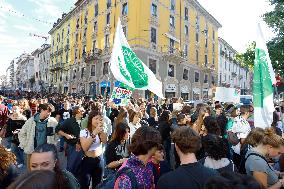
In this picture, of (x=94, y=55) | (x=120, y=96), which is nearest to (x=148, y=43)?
(x=94, y=55)

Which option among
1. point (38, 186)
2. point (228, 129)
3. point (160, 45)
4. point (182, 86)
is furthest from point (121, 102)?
point (182, 86)

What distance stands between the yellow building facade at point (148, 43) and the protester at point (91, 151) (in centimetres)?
2214

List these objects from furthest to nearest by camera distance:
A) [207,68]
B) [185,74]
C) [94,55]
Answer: [207,68] < [185,74] < [94,55]

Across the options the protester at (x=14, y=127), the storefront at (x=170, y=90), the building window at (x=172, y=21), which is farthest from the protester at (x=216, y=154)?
the building window at (x=172, y=21)

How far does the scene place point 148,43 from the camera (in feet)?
94.1

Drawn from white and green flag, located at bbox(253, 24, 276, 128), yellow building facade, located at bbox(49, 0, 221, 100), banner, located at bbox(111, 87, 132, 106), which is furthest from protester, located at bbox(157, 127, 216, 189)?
yellow building facade, located at bbox(49, 0, 221, 100)

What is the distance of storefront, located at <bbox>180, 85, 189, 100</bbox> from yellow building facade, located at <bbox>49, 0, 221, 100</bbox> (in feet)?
0.40

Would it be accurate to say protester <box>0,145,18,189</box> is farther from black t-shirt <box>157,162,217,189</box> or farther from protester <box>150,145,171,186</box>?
protester <box>150,145,171,186</box>

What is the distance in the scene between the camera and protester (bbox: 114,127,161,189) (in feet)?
8.20

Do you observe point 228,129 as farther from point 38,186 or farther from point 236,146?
point 38,186

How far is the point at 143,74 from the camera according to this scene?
7270 mm

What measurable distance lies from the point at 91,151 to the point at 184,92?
31657mm

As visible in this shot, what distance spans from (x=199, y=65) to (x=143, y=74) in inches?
1314

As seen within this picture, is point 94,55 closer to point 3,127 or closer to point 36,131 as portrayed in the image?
point 3,127
